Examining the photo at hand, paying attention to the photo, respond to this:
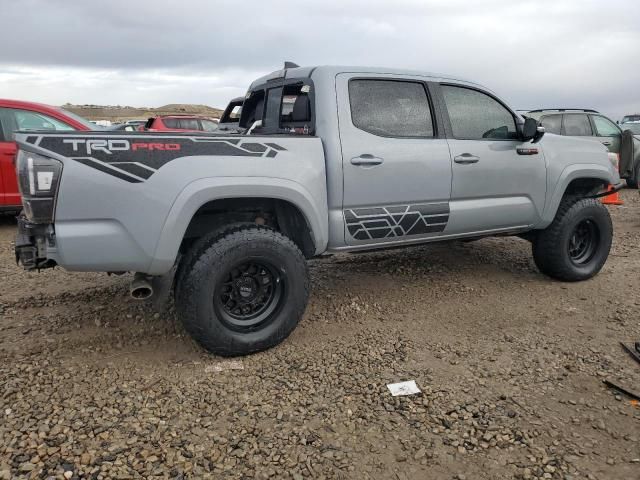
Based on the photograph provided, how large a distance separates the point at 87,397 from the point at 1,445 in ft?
1.60

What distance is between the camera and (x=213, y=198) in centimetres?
299

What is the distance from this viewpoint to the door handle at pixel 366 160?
3.48 metres

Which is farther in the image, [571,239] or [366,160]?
[571,239]

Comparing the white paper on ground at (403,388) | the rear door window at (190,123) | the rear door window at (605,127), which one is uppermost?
the rear door window at (190,123)

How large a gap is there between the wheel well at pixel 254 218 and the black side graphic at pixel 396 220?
0.33 m

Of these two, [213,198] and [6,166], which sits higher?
[6,166]

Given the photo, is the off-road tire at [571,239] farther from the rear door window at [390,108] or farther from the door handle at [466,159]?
the rear door window at [390,108]

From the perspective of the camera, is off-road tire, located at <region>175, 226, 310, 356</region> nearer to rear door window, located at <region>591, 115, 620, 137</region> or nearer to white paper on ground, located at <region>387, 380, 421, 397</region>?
white paper on ground, located at <region>387, 380, 421, 397</region>

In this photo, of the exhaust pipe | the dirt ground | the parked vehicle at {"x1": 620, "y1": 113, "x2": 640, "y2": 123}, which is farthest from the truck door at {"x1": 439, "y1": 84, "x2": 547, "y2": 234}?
the parked vehicle at {"x1": 620, "y1": 113, "x2": 640, "y2": 123}

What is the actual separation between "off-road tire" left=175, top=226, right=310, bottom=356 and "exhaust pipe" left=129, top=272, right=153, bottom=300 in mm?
173

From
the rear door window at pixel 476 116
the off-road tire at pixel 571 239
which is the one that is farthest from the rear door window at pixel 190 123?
the off-road tire at pixel 571 239

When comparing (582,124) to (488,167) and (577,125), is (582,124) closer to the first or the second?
(577,125)

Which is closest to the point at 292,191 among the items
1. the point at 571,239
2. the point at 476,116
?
the point at 476,116

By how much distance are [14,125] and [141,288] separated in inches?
194
